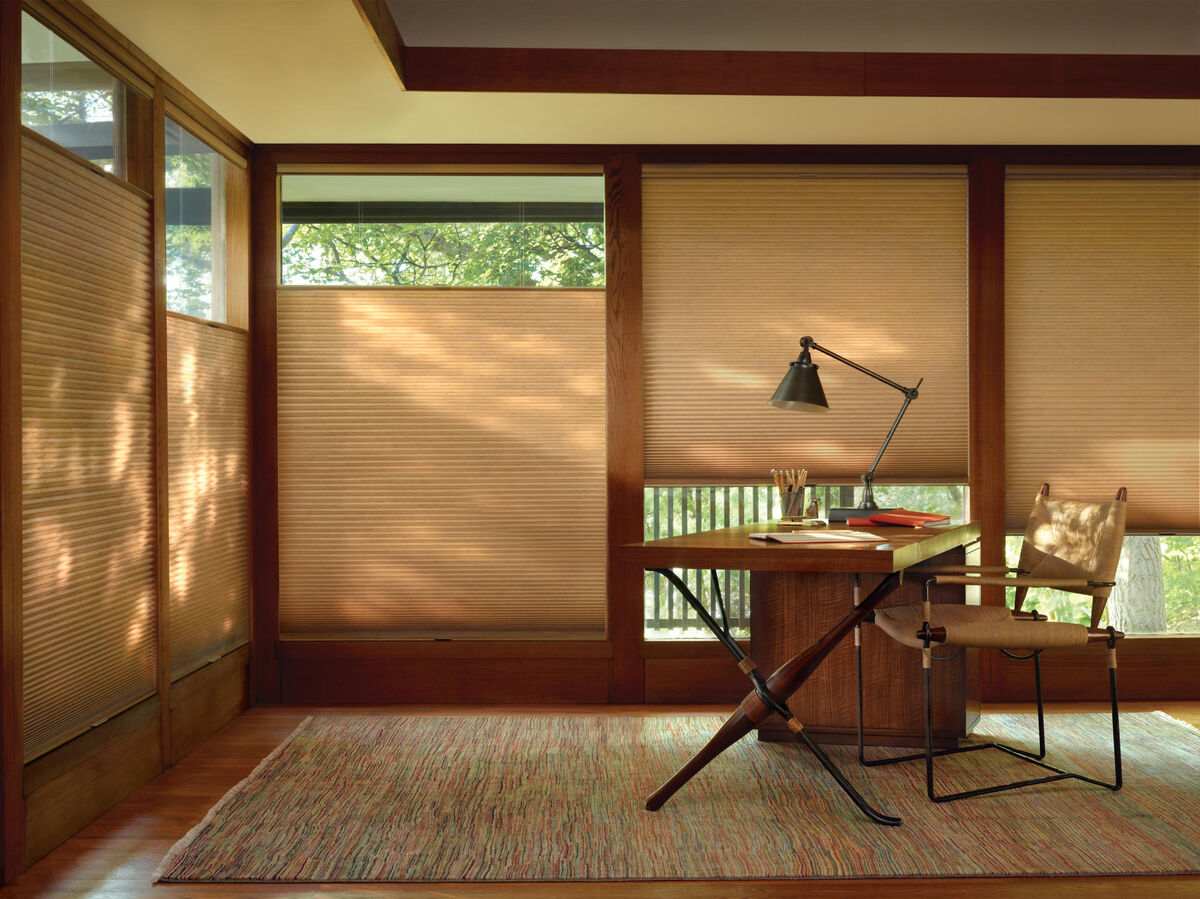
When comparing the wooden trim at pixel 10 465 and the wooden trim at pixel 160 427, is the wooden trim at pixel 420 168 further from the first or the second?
the wooden trim at pixel 10 465

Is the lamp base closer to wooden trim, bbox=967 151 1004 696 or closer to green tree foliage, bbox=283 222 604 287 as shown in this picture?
wooden trim, bbox=967 151 1004 696

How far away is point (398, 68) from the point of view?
3.29 m

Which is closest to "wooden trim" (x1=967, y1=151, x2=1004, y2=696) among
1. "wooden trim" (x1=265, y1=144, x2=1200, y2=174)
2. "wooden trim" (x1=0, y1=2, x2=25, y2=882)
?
"wooden trim" (x1=265, y1=144, x2=1200, y2=174)

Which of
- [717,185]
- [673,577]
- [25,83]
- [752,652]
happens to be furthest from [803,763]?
[25,83]

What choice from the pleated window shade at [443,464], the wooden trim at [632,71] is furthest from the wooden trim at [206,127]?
the wooden trim at [632,71]

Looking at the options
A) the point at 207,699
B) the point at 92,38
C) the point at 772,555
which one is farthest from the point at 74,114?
the point at 772,555

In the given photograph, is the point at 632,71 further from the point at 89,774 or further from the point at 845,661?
the point at 89,774

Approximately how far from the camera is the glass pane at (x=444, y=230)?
4148mm

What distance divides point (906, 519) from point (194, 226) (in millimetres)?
2858

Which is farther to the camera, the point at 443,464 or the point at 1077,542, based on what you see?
the point at 443,464

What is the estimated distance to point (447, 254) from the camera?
4156 millimetres

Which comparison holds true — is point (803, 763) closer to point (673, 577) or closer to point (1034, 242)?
point (673, 577)

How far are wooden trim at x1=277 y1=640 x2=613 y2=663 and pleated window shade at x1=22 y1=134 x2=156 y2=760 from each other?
3.24 ft

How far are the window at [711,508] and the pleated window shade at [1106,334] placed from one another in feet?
1.14
